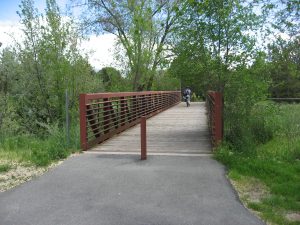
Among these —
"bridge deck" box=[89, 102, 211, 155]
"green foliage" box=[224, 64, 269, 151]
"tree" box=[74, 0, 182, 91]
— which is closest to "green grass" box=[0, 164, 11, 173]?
"bridge deck" box=[89, 102, 211, 155]

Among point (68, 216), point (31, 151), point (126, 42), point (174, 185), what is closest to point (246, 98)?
point (174, 185)

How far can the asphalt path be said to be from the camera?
4328mm

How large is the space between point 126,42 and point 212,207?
66.3 feet

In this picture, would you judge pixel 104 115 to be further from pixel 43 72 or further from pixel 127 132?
pixel 43 72

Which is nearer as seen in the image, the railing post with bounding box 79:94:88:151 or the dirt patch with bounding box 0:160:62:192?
the dirt patch with bounding box 0:160:62:192

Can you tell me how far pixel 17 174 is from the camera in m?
6.30

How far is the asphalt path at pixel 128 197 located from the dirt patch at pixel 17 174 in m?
0.17

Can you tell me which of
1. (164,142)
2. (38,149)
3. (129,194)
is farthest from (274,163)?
(38,149)

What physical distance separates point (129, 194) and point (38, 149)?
3342 millimetres

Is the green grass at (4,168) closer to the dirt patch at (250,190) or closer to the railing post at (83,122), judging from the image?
the railing post at (83,122)

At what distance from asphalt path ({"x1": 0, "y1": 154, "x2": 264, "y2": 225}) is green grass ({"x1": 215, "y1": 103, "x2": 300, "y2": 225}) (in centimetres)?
27

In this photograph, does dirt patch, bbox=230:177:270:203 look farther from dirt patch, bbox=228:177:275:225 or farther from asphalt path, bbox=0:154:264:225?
asphalt path, bbox=0:154:264:225

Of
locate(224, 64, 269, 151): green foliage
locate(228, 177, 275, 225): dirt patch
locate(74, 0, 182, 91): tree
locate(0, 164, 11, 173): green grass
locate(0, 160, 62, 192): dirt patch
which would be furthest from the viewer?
locate(74, 0, 182, 91): tree

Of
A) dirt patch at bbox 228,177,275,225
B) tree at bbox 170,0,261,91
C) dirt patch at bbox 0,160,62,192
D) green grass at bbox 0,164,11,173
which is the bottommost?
dirt patch at bbox 228,177,275,225
